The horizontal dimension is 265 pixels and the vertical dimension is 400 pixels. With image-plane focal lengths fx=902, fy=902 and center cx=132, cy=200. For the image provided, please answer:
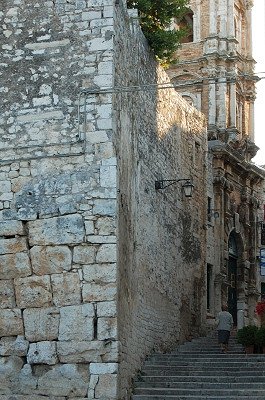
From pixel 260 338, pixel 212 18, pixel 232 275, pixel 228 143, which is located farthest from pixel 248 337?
pixel 212 18

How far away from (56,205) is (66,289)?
4.43 ft

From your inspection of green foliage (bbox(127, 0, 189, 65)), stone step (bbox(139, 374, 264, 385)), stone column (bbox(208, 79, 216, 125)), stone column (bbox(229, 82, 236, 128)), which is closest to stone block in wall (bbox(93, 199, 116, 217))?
stone step (bbox(139, 374, 264, 385))

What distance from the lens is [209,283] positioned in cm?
2781

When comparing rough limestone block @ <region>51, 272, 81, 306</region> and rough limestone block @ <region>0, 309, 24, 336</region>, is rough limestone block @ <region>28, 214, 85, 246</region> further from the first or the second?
rough limestone block @ <region>0, 309, 24, 336</region>

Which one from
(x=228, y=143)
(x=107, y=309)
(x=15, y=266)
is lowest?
(x=107, y=309)

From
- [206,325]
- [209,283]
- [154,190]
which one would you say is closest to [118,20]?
[154,190]

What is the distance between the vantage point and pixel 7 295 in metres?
14.2

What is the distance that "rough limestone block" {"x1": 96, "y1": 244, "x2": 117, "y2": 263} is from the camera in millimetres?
13938

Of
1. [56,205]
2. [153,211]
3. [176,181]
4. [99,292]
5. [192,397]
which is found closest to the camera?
[99,292]

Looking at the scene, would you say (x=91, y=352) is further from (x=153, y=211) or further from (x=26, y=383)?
(x=153, y=211)

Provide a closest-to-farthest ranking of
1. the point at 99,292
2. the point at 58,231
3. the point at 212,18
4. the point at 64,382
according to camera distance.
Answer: the point at 64,382 < the point at 99,292 < the point at 58,231 < the point at 212,18

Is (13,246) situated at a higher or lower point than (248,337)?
higher

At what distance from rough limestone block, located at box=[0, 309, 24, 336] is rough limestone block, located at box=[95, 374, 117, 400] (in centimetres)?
150

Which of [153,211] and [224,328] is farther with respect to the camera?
[224,328]
